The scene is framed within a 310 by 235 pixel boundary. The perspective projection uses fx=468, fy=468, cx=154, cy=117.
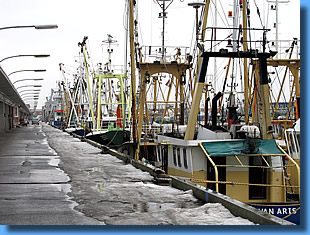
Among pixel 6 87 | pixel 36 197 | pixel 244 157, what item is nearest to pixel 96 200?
pixel 36 197

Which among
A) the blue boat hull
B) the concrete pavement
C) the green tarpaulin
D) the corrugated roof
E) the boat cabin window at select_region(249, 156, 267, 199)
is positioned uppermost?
the corrugated roof

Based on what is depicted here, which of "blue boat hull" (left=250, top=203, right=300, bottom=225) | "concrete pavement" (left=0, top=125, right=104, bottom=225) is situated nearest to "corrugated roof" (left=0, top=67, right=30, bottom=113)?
"concrete pavement" (left=0, top=125, right=104, bottom=225)

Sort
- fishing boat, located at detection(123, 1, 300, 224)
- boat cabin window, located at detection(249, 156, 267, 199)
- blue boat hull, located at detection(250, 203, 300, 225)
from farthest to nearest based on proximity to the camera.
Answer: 1. boat cabin window, located at detection(249, 156, 267, 199)
2. fishing boat, located at detection(123, 1, 300, 224)
3. blue boat hull, located at detection(250, 203, 300, 225)

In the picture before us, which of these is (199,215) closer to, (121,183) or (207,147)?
(121,183)

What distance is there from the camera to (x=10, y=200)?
32.3 feet

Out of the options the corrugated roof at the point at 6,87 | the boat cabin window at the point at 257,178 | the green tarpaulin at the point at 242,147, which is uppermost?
the corrugated roof at the point at 6,87

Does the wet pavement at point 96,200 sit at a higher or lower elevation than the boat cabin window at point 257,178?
higher

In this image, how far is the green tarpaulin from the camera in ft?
Result: 51.6

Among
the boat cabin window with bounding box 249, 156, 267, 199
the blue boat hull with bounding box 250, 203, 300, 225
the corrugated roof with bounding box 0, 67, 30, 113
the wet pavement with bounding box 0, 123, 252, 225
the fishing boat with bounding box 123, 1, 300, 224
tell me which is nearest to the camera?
the wet pavement with bounding box 0, 123, 252, 225

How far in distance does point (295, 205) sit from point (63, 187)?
7056 mm

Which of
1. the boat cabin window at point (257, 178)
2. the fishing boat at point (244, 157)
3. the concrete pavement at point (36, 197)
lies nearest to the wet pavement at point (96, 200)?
the concrete pavement at point (36, 197)

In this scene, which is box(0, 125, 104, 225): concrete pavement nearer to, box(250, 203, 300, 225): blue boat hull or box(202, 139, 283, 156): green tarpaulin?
box(202, 139, 283, 156): green tarpaulin

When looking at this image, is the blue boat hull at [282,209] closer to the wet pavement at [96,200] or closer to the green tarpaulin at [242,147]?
the green tarpaulin at [242,147]

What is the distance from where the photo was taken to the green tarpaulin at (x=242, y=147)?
15719mm
